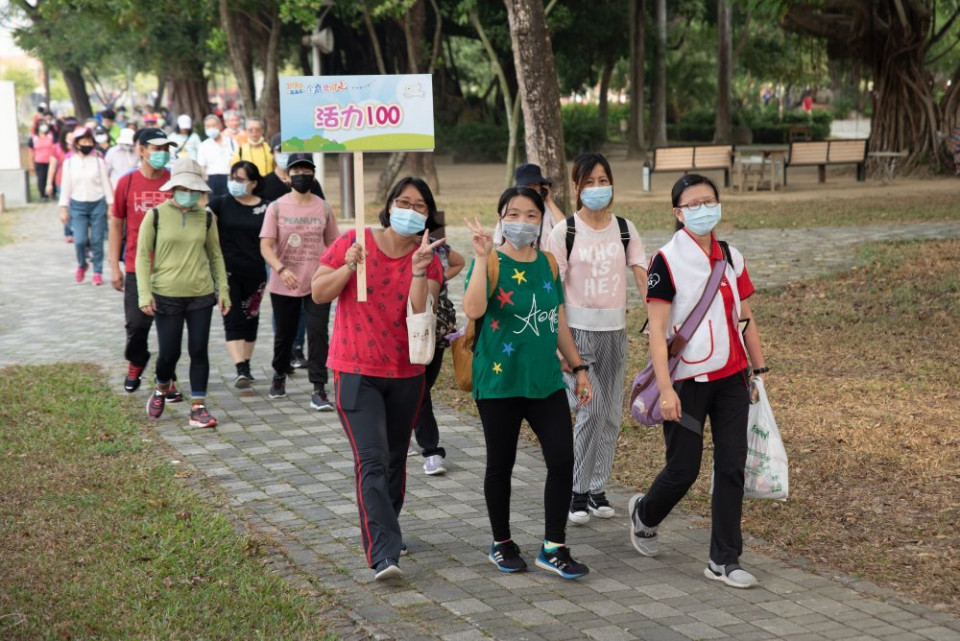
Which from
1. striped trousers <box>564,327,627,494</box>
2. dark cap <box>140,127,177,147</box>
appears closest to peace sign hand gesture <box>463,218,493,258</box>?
striped trousers <box>564,327,627,494</box>

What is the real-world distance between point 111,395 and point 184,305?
57.8 inches

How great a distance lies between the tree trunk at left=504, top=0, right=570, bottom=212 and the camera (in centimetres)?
1388

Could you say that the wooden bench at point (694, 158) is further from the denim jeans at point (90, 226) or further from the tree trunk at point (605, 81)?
the tree trunk at point (605, 81)

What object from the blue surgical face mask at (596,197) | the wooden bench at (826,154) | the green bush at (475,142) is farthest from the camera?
the green bush at (475,142)

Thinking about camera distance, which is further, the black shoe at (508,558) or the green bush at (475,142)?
the green bush at (475,142)

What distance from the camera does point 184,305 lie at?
8.37 meters

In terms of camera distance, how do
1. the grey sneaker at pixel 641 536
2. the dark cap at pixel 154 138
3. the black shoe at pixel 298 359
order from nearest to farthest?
the grey sneaker at pixel 641 536, the dark cap at pixel 154 138, the black shoe at pixel 298 359

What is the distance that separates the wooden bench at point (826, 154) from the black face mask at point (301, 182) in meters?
19.2

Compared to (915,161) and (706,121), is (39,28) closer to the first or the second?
(706,121)

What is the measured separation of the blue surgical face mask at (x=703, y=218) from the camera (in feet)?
17.4

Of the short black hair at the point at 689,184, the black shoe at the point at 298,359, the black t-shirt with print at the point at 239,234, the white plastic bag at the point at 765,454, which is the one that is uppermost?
the short black hair at the point at 689,184

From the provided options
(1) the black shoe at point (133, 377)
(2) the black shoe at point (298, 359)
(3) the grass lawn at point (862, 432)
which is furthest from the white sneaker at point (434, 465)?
(2) the black shoe at point (298, 359)

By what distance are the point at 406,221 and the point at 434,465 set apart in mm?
2295

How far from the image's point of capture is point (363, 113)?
616 centimetres
